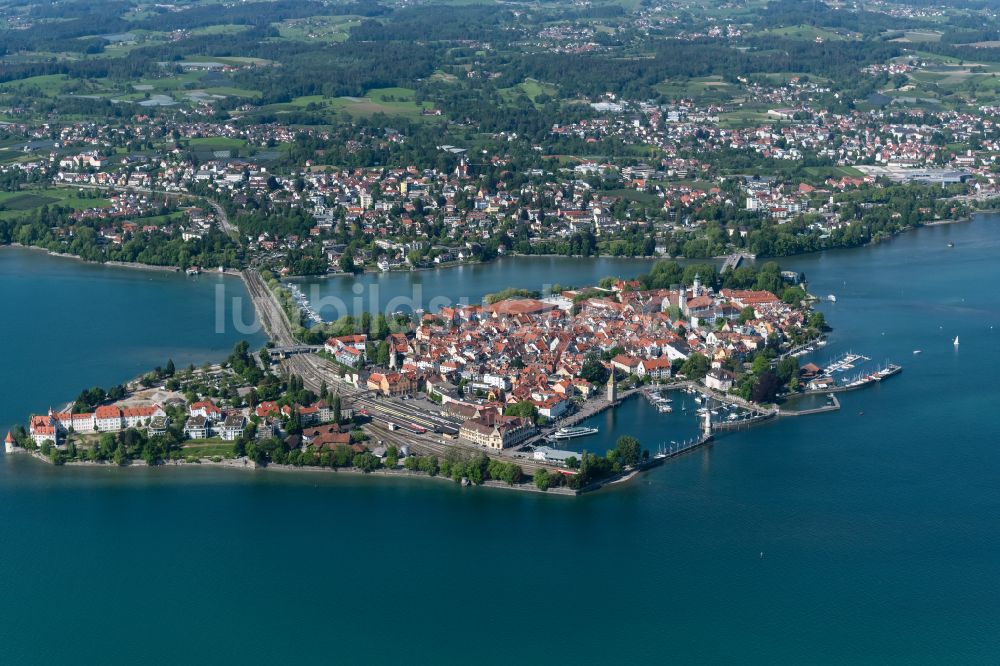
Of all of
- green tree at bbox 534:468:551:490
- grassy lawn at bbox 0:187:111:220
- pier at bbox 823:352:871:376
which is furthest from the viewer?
grassy lawn at bbox 0:187:111:220

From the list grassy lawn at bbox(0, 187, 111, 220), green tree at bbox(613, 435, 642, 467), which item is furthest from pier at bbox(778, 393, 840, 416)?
grassy lawn at bbox(0, 187, 111, 220)

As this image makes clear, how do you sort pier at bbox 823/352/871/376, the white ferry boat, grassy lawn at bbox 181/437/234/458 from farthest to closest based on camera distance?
pier at bbox 823/352/871/376
the white ferry boat
grassy lawn at bbox 181/437/234/458

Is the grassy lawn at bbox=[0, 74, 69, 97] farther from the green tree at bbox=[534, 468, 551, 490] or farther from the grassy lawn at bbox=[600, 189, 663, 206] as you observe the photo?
the green tree at bbox=[534, 468, 551, 490]

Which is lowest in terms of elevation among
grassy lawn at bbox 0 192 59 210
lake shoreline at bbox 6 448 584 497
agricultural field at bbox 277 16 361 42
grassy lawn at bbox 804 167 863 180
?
lake shoreline at bbox 6 448 584 497

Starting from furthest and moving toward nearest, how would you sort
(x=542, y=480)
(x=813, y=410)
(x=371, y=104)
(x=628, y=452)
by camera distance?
(x=371, y=104), (x=813, y=410), (x=628, y=452), (x=542, y=480)

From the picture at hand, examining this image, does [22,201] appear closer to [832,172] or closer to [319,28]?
[832,172]

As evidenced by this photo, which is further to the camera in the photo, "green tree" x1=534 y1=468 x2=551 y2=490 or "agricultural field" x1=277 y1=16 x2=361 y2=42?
"agricultural field" x1=277 y1=16 x2=361 y2=42

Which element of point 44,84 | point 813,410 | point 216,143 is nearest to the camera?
point 813,410

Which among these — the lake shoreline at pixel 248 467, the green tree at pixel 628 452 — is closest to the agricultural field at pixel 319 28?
the lake shoreline at pixel 248 467

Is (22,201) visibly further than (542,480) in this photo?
Yes

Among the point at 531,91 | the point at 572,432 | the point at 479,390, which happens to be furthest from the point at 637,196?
the point at 572,432

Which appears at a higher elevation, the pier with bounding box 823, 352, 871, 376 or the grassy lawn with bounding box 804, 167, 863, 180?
the grassy lawn with bounding box 804, 167, 863, 180

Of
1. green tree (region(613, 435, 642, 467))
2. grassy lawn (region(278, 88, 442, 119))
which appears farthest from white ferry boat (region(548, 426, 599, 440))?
grassy lawn (region(278, 88, 442, 119))
